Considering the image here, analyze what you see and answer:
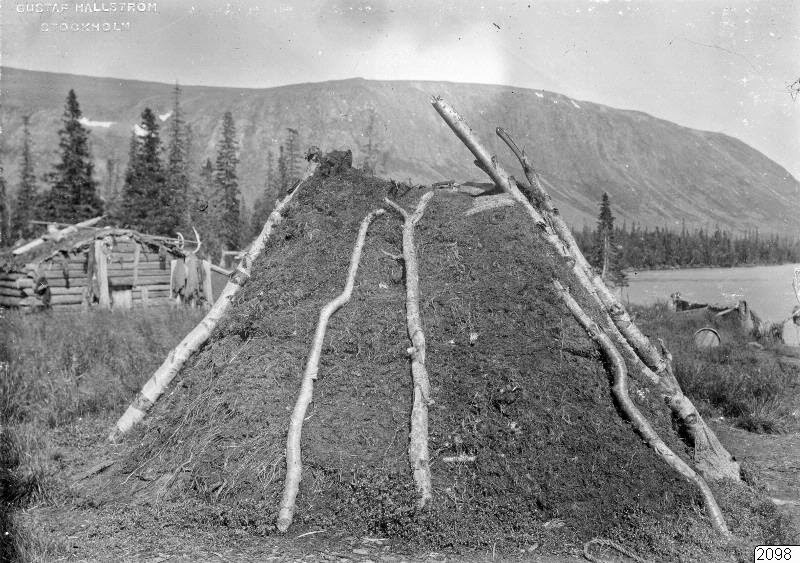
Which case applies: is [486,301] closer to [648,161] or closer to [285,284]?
[285,284]

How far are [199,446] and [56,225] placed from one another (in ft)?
57.3

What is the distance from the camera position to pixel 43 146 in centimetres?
14762

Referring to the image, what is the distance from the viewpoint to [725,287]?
31.0 m

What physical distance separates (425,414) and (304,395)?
3.59 ft

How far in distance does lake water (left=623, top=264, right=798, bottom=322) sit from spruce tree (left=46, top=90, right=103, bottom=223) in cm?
3424

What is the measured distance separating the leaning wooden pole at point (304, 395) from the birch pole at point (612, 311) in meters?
1.54

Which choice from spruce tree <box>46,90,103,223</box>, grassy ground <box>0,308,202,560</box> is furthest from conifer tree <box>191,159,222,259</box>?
grassy ground <box>0,308,202,560</box>

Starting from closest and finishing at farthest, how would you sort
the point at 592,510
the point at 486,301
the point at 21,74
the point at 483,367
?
the point at 592,510 < the point at 483,367 < the point at 486,301 < the point at 21,74

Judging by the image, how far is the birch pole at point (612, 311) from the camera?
19.3 ft

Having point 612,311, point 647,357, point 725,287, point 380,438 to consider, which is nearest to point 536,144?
point 725,287

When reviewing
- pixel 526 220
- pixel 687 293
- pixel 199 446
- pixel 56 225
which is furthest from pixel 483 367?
pixel 687 293

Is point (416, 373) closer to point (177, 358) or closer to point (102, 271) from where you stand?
point (177, 358)

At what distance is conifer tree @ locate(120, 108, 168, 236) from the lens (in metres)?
42.9

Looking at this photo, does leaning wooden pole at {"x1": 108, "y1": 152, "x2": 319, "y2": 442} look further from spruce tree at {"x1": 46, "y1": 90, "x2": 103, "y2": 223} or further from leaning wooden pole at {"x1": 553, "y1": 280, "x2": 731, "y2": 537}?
A: spruce tree at {"x1": 46, "y1": 90, "x2": 103, "y2": 223}
